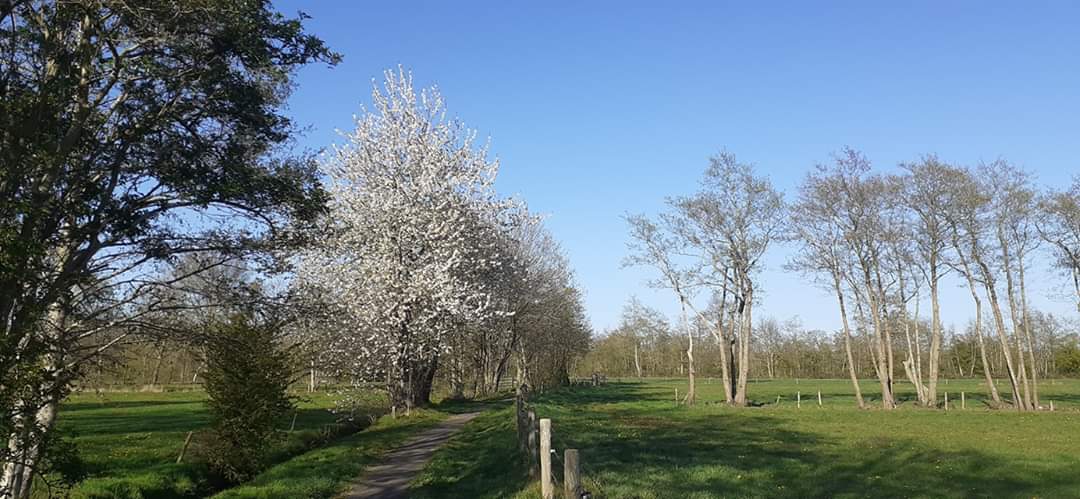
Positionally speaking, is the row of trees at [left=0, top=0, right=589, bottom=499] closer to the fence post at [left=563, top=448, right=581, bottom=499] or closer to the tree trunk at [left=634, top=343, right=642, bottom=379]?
the fence post at [left=563, top=448, right=581, bottom=499]

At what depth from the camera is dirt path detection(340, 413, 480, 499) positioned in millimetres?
14730

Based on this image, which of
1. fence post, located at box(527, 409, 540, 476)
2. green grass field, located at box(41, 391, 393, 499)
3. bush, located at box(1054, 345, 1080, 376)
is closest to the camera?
fence post, located at box(527, 409, 540, 476)

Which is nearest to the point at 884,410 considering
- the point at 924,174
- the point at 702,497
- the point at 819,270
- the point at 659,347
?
the point at 819,270

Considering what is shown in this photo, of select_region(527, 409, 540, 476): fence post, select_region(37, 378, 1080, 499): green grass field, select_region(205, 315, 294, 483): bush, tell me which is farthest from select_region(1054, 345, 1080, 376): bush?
select_region(205, 315, 294, 483): bush

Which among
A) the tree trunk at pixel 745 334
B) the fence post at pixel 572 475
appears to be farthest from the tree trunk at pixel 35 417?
the tree trunk at pixel 745 334

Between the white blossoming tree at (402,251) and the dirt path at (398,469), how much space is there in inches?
161

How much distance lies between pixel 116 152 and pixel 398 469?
9.86 meters

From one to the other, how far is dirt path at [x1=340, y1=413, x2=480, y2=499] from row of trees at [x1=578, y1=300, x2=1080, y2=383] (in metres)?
76.4

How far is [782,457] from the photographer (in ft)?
68.1

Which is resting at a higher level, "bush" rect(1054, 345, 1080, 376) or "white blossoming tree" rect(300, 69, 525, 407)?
"white blossoming tree" rect(300, 69, 525, 407)

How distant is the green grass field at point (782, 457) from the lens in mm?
14812

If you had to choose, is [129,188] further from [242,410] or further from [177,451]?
[177,451]

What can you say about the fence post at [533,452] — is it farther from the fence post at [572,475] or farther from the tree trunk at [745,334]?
the tree trunk at [745,334]

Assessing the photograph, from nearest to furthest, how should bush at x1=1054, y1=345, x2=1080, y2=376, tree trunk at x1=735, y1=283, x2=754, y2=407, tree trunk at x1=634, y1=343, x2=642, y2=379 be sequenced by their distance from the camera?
tree trunk at x1=735, y1=283, x2=754, y2=407
bush at x1=1054, y1=345, x2=1080, y2=376
tree trunk at x1=634, y1=343, x2=642, y2=379
